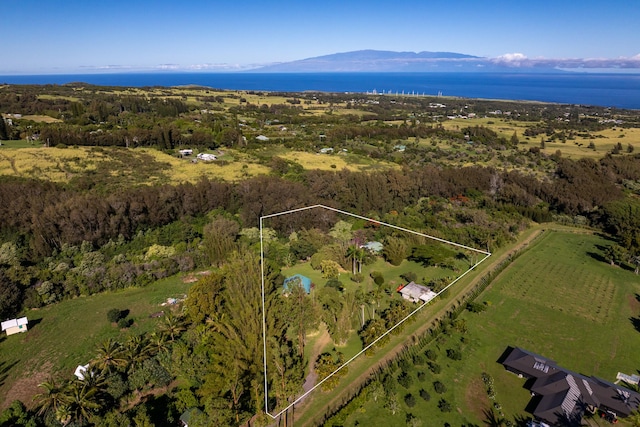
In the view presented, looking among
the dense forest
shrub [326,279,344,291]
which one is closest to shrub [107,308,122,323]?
the dense forest

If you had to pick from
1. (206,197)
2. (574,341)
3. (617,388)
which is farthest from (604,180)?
(206,197)

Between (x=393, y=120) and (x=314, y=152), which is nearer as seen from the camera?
(x=314, y=152)

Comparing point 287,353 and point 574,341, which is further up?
point 287,353

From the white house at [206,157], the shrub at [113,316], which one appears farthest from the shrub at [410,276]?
the white house at [206,157]

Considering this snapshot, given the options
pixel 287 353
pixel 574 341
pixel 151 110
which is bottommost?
pixel 574 341

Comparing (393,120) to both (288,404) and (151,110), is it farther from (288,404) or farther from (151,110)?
(288,404)

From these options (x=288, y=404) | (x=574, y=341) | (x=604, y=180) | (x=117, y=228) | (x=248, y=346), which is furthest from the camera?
(x=604, y=180)

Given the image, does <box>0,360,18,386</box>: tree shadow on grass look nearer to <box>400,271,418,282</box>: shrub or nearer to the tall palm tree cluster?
the tall palm tree cluster
